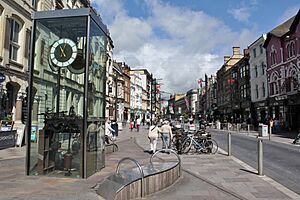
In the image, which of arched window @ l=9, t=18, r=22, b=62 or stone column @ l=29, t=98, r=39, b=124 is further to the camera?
arched window @ l=9, t=18, r=22, b=62

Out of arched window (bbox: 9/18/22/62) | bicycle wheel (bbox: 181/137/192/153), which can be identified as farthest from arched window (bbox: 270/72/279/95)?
arched window (bbox: 9/18/22/62)

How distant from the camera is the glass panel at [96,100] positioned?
815 cm

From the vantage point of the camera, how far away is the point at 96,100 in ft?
29.0

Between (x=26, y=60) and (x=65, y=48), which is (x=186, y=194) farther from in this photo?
(x=26, y=60)

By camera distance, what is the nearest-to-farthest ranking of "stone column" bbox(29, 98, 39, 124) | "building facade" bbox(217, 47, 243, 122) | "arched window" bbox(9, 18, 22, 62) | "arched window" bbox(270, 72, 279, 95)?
1. "stone column" bbox(29, 98, 39, 124)
2. "arched window" bbox(9, 18, 22, 62)
3. "arched window" bbox(270, 72, 279, 95)
4. "building facade" bbox(217, 47, 243, 122)

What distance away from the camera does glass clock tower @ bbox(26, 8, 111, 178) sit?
786cm

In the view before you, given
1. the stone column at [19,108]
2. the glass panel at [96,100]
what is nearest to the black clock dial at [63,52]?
the glass panel at [96,100]

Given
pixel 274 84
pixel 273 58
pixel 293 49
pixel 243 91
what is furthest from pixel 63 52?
pixel 243 91

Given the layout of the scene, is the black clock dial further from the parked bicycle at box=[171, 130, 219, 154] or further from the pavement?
the parked bicycle at box=[171, 130, 219, 154]

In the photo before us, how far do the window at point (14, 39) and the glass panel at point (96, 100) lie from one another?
11819mm

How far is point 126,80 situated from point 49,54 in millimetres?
55821

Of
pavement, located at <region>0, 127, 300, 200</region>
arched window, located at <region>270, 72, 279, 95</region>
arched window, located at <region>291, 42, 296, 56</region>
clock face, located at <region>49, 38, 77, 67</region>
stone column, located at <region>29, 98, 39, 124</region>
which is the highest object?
arched window, located at <region>291, 42, 296, 56</region>

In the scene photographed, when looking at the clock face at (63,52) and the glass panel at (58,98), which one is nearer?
the glass panel at (58,98)

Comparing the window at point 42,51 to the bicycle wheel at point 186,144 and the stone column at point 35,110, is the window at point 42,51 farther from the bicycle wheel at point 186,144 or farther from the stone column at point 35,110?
the bicycle wheel at point 186,144
